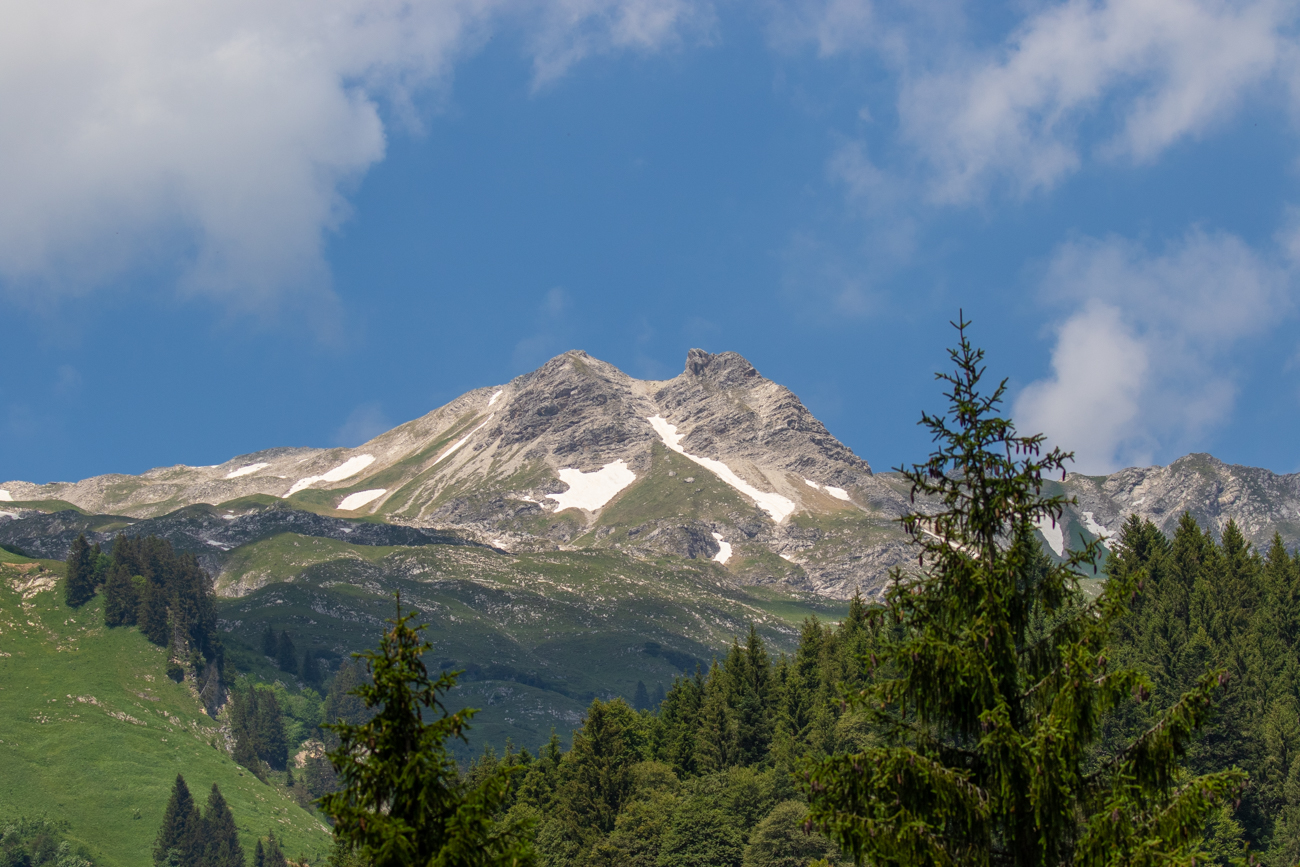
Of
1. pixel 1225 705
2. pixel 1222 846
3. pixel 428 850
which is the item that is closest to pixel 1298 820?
pixel 1222 846

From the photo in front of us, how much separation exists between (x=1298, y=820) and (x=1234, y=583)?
33.8 meters

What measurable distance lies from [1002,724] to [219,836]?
193 m

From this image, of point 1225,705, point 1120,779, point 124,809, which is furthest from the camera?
point 124,809

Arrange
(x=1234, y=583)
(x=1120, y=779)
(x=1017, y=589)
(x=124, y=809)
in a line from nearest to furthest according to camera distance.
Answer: (x=1120, y=779) < (x=1017, y=589) < (x=1234, y=583) < (x=124, y=809)

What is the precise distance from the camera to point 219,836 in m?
180

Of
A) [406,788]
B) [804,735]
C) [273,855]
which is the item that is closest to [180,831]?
[273,855]

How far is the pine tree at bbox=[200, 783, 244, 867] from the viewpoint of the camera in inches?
6855

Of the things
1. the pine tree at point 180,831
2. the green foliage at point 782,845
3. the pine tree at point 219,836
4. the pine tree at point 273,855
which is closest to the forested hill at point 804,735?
the green foliage at point 782,845

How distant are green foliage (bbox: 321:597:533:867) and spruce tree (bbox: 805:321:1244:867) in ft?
20.2

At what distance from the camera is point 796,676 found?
98875 mm

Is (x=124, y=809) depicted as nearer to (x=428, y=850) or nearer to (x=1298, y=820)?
(x=1298, y=820)

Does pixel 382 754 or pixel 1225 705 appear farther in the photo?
pixel 1225 705

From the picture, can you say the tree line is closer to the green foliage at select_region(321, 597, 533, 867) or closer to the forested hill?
the forested hill

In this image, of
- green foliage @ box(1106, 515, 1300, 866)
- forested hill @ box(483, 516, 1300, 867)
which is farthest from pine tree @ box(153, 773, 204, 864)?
green foliage @ box(1106, 515, 1300, 866)
